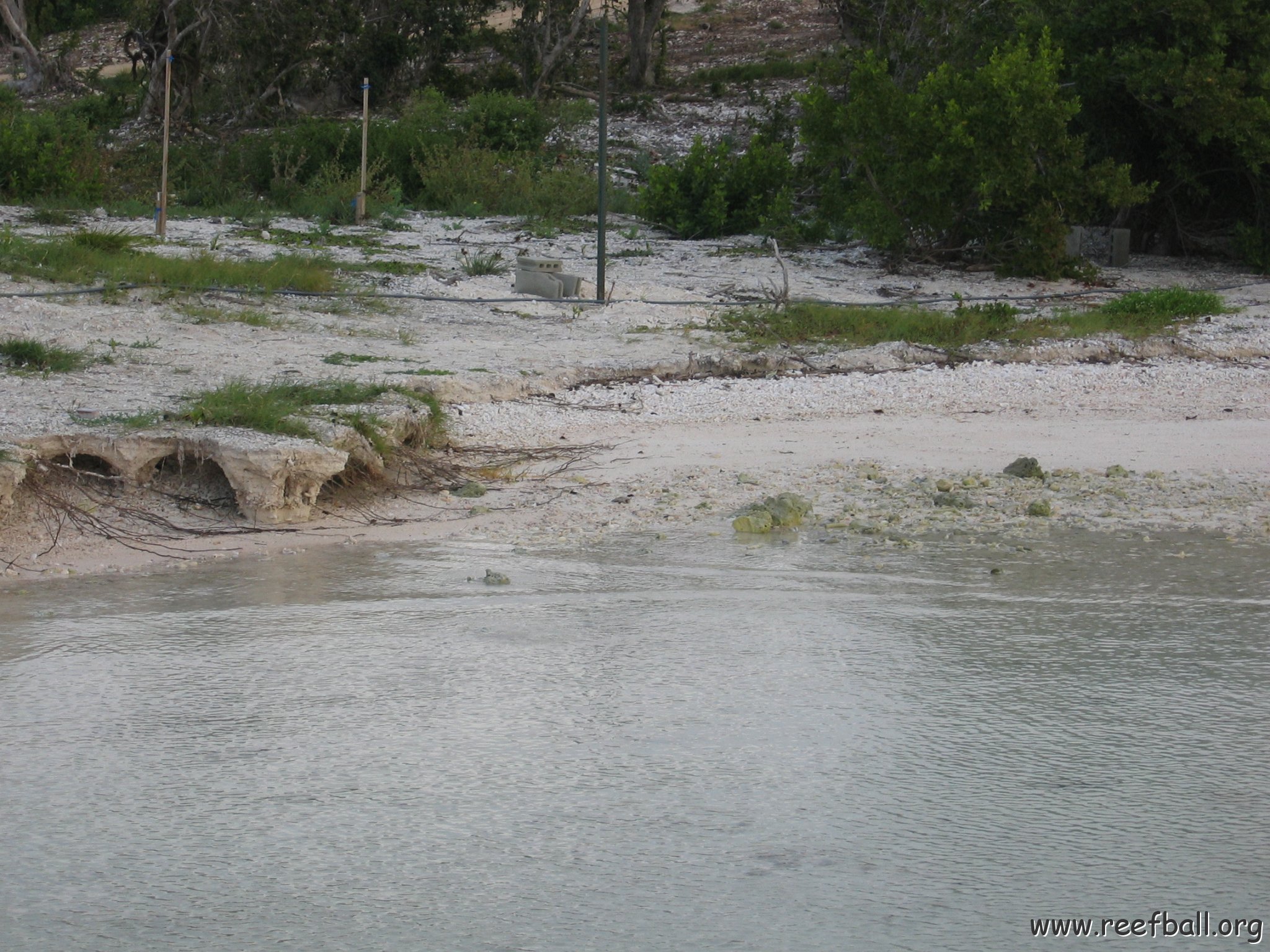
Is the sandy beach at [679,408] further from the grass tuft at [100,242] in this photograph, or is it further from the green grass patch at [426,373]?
the grass tuft at [100,242]

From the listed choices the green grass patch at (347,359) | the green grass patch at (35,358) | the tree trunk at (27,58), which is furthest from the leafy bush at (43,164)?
the tree trunk at (27,58)

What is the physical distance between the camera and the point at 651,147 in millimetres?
25844

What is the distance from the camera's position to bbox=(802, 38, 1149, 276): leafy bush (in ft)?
48.2

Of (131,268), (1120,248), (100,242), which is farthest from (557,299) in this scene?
(1120,248)

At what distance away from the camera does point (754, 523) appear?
678cm

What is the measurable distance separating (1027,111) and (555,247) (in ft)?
17.1

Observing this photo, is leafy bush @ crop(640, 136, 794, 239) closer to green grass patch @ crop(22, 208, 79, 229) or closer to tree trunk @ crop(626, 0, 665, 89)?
green grass patch @ crop(22, 208, 79, 229)

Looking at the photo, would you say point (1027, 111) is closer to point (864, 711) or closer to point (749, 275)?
point (749, 275)

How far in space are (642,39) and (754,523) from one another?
2595cm

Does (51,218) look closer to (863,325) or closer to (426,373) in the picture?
(426,373)

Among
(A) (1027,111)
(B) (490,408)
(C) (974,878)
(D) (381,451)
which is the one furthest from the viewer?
(A) (1027,111)

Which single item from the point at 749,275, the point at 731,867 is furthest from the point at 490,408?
the point at 749,275

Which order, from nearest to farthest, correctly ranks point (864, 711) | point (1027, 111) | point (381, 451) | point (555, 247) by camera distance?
point (864, 711)
point (381, 451)
point (1027, 111)
point (555, 247)

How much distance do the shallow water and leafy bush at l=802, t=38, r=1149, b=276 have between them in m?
9.48
